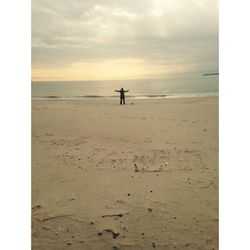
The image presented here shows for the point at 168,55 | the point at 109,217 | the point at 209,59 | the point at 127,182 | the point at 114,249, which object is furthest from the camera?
the point at 168,55

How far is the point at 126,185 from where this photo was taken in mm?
2846

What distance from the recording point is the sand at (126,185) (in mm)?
2445

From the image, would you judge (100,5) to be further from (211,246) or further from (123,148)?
(211,246)

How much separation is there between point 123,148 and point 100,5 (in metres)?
1.47

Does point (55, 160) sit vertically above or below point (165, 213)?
above

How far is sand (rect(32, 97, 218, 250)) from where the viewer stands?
8.02ft

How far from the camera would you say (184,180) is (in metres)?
2.92

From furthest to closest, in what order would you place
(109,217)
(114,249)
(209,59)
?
(209,59) → (109,217) → (114,249)

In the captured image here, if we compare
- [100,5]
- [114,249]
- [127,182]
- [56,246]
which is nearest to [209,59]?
[100,5]

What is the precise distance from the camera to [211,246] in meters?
2.47
